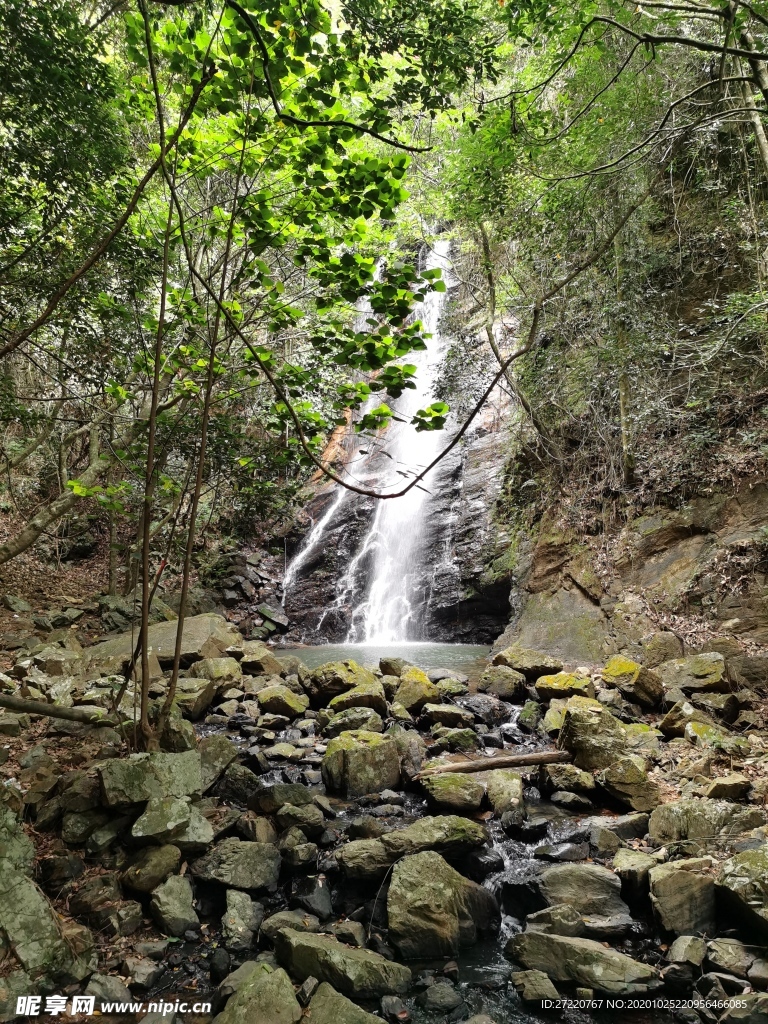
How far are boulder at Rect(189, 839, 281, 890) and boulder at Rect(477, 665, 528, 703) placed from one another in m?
4.42

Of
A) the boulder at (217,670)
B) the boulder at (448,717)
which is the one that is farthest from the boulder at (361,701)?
the boulder at (217,670)

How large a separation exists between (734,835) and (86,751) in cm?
500

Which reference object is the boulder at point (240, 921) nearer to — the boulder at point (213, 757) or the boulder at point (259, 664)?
the boulder at point (213, 757)

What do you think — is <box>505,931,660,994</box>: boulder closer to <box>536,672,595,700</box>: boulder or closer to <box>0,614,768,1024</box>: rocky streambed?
<box>0,614,768,1024</box>: rocky streambed

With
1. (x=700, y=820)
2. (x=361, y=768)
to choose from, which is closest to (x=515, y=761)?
(x=361, y=768)

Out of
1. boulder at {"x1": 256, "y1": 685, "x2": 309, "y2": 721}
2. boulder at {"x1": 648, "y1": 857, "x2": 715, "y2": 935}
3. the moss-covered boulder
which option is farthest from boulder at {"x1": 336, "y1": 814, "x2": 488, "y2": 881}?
boulder at {"x1": 256, "y1": 685, "x2": 309, "y2": 721}

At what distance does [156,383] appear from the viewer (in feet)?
10.9

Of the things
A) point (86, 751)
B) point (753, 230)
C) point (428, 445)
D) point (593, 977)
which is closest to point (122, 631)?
point (86, 751)

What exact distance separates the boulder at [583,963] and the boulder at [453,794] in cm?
137

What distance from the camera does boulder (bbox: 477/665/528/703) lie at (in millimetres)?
7621

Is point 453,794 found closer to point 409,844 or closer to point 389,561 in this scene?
point 409,844

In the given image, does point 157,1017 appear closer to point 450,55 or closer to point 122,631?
point 450,55

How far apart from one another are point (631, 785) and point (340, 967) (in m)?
2.88

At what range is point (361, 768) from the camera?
17.0 ft
